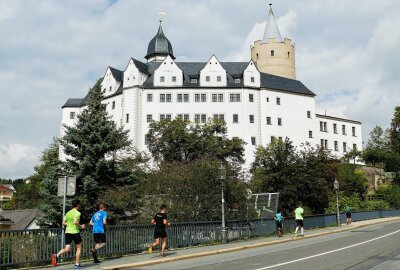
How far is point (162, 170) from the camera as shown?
1059 inches

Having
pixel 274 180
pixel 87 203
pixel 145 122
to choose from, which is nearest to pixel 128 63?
pixel 145 122

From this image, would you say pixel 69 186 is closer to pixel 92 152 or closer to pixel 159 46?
pixel 92 152

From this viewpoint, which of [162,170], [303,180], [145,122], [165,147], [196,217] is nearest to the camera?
[196,217]

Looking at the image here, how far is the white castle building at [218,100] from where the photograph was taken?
82.9m

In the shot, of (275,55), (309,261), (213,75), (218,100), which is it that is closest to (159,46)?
(213,75)

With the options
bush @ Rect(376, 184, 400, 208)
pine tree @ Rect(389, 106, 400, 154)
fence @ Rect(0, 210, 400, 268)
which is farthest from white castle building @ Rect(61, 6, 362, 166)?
fence @ Rect(0, 210, 400, 268)

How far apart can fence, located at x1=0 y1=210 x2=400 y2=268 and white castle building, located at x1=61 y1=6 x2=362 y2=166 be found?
55.6m

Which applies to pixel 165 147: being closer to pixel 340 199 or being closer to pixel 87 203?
pixel 340 199

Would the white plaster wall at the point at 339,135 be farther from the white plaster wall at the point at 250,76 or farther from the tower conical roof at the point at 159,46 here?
the tower conical roof at the point at 159,46

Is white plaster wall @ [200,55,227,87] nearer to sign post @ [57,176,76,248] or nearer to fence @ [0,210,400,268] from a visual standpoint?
fence @ [0,210,400,268]

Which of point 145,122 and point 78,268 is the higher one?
point 145,122

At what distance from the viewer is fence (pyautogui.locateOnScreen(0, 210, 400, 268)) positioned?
13.5 meters

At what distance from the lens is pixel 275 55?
10475 cm

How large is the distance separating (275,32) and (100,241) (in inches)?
3984
